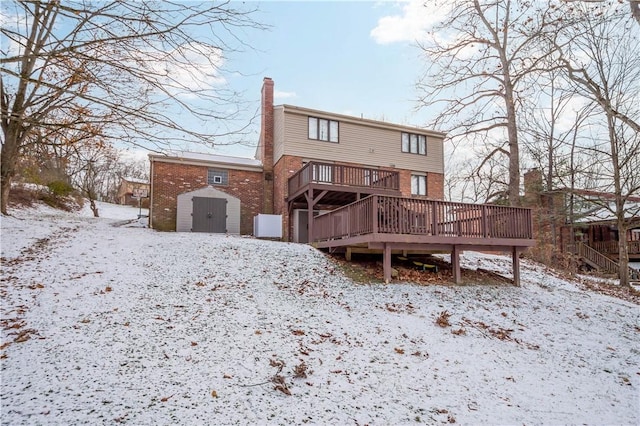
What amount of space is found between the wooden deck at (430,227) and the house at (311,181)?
1.7 inches

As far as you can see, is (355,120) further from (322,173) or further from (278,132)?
(322,173)

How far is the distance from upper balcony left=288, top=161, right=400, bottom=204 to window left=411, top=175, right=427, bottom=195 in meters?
4.67

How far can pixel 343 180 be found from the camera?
15.4 metres

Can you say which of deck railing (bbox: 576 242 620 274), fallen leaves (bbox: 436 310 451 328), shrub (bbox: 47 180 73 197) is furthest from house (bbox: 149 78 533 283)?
shrub (bbox: 47 180 73 197)

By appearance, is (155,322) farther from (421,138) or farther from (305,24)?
(421,138)

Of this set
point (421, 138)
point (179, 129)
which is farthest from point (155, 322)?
point (421, 138)

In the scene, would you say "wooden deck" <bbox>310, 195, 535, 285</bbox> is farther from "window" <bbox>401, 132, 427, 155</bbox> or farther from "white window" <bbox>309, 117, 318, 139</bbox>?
"window" <bbox>401, 132, 427, 155</bbox>

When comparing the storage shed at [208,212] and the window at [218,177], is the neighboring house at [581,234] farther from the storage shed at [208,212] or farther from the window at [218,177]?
the window at [218,177]

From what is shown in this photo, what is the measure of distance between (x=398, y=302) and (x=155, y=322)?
16.0 ft

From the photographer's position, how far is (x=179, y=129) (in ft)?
12.7

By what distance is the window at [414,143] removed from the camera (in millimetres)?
20891

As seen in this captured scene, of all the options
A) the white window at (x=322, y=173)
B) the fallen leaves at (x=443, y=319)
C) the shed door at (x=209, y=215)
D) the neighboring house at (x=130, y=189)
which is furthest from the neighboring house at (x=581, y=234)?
the neighboring house at (x=130, y=189)

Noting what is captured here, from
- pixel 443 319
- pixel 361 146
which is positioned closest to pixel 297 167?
pixel 361 146

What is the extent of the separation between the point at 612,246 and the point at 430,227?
20.1 metres
